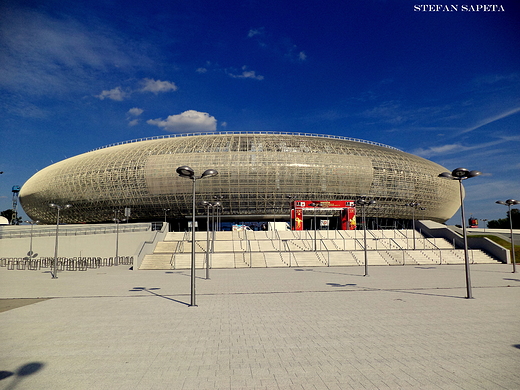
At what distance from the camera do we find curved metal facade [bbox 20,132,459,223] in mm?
58344

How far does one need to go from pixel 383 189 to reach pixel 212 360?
5997 cm

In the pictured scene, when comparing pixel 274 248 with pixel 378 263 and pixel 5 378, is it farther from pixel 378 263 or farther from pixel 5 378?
pixel 5 378

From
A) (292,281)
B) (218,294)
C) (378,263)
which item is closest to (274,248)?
(378,263)

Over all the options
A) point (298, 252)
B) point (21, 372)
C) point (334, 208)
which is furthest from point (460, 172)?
point (334, 208)

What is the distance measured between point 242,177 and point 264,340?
164 ft

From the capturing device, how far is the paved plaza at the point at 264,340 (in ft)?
19.5

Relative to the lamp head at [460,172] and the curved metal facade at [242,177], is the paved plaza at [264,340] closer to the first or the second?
the lamp head at [460,172]

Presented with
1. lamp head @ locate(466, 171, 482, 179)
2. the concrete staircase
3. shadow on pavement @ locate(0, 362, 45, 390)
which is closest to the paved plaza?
shadow on pavement @ locate(0, 362, 45, 390)

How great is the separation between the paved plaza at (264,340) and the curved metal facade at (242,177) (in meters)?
43.5

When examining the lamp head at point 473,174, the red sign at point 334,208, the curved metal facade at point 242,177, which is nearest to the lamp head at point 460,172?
the lamp head at point 473,174

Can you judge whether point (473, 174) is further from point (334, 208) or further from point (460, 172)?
point (334, 208)

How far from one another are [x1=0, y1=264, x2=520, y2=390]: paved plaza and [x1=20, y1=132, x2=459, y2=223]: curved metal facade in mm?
43475

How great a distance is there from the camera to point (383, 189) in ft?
204

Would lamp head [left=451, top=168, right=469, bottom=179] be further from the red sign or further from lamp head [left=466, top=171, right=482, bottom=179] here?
the red sign
